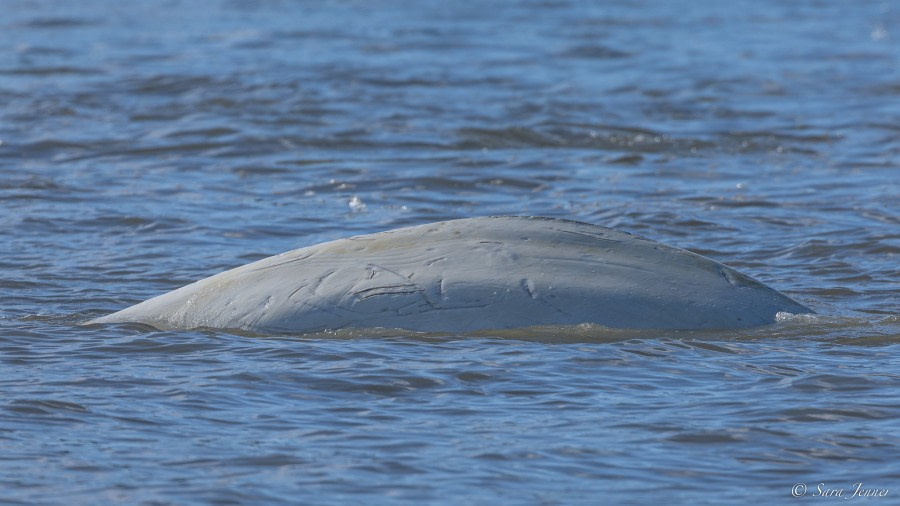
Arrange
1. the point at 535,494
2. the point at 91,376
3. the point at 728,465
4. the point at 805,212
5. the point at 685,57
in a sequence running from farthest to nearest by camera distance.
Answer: the point at 685,57 → the point at 805,212 → the point at 91,376 → the point at 728,465 → the point at 535,494

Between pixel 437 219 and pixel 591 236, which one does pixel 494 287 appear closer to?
pixel 591 236

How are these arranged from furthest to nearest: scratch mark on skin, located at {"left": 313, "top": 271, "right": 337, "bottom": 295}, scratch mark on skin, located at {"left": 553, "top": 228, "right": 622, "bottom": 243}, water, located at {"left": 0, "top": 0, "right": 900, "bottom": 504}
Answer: scratch mark on skin, located at {"left": 553, "top": 228, "right": 622, "bottom": 243}
scratch mark on skin, located at {"left": 313, "top": 271, "right": 337, "bottom": 295}
water, located at {"left": 0, "top": 0, "right": 900, "bottom": 504}

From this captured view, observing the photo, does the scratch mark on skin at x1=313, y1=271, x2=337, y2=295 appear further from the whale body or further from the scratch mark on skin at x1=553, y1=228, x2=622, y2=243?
the scratch mark on skin at x1=553, y1=228, x2=622, y2=243

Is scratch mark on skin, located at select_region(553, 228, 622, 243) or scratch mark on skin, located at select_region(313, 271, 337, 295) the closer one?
scratch mark on skin, located at select_region(313, 271, 337, 295)

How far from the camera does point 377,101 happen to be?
1628 cm

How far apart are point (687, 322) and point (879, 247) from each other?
340cm

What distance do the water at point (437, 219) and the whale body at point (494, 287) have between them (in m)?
0.12

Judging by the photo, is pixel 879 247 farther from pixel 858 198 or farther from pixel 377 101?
pixel 377 101

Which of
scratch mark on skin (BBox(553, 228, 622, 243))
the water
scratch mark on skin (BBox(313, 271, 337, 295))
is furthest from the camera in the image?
scratch mark on skin (BBox(553, 228, 622, 243))

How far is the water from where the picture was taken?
5.17m

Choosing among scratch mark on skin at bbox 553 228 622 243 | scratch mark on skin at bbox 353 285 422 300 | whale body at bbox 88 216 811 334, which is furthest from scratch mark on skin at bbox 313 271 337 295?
scratch mark on skin at bbox 553 228 622 243

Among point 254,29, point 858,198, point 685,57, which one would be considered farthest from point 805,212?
point 254,29

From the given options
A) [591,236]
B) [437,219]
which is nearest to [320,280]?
[591,236]

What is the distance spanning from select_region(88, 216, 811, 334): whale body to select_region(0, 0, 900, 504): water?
119 mm
